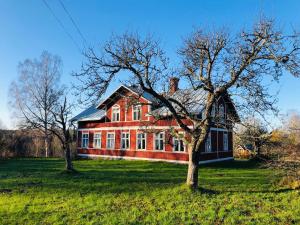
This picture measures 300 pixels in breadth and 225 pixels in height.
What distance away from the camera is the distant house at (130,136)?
74.1ft

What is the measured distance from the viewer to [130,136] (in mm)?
25797

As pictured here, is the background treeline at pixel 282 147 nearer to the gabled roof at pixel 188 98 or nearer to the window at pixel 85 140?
the gabled roof at pixel 188 98

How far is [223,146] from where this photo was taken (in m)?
25.9

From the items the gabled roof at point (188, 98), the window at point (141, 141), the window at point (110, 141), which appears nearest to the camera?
the gabled roof at point (188, 98)

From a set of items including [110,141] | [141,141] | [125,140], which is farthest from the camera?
[110,141]

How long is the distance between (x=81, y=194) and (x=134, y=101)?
4.34 meters

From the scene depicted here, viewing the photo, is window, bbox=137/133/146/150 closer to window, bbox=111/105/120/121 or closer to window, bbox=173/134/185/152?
window, bbox=111/105/120/121

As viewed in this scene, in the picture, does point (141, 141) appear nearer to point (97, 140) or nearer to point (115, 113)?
point (115, 113)

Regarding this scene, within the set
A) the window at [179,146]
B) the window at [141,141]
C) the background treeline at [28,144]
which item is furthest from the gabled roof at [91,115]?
the window at [179,146]

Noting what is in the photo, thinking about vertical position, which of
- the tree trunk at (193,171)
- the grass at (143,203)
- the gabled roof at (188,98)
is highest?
the gabled roof at (188,98)

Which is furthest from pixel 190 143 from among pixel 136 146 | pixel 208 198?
pixel 136 146

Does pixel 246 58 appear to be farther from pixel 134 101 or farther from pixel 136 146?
pixel 136 146

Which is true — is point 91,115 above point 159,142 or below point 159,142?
above

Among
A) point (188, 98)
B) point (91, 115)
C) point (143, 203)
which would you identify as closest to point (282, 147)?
point (188, 98)
